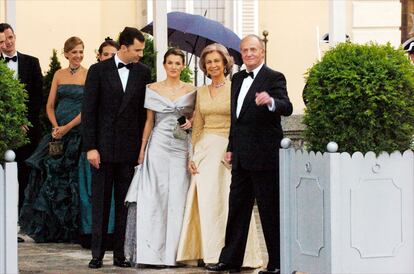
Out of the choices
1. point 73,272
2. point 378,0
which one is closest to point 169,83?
point 73,272

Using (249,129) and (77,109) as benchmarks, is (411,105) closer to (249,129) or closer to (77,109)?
(249,129)

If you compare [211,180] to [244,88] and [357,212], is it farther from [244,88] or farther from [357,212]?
[357,212]

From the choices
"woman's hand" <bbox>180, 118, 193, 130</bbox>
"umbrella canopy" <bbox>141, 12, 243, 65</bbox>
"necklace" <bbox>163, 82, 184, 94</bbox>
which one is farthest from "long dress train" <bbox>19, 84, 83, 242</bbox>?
"umbrella canopy" <bbox>141, 12, 243, 65</bbox>

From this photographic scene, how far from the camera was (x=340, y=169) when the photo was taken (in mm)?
7883

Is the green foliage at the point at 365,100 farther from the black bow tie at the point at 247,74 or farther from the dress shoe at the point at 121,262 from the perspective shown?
the dress shoe at the point at 121,262

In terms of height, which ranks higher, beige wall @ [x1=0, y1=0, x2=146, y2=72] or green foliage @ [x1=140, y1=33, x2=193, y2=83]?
beige wall @ [x1=0, y1=0, x2=146, y2=72]

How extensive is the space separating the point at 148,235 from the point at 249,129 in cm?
130

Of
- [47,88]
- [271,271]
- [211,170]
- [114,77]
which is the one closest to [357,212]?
[271,271]

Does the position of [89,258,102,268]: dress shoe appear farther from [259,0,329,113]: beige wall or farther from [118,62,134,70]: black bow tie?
[259,0,329,113]: beige wall

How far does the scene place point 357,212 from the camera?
7.91 meters

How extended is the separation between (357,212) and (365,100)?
655 millimetres

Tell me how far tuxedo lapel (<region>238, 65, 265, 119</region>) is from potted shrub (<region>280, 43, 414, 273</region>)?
785 millimetres

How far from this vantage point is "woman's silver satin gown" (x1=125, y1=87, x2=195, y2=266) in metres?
9.77

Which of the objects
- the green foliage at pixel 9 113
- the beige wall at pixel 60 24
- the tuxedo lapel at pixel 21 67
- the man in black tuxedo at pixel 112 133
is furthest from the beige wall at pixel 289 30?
the green foliage at pixel 9 113
